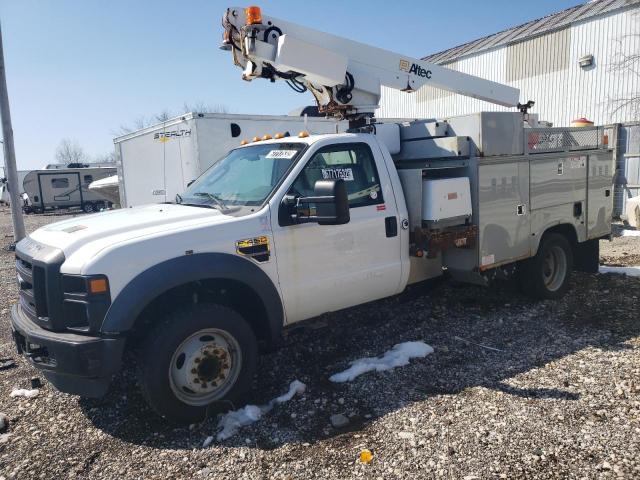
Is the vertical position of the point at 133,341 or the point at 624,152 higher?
the point at 624,152

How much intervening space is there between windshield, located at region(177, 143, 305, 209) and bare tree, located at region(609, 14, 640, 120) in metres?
17.5

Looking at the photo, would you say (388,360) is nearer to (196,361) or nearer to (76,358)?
(196,361)

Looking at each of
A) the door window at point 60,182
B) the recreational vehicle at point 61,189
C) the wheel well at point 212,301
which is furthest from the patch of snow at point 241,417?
the door window at point 60,182

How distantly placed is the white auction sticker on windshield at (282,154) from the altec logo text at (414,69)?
85.8 inches

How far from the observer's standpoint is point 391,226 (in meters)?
4.71

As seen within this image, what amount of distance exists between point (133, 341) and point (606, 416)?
3.41 m

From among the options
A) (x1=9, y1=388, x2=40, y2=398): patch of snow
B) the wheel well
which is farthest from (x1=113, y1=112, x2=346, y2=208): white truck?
(x1=9, y1=388, x2=40, y2=398): patch of snow

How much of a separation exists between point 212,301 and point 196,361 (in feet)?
1.66

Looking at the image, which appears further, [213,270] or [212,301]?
[212,301]

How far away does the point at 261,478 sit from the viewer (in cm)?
310

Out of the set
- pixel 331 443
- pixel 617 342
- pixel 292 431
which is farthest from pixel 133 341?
pixel 617 342

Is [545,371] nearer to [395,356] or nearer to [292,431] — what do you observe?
[395,356]

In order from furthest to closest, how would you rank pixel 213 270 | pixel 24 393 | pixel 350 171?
1. pixel 350 171
2. pixel 24 393
3. pixel 213 270

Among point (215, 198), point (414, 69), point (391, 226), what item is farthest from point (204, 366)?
point (414, 69)
